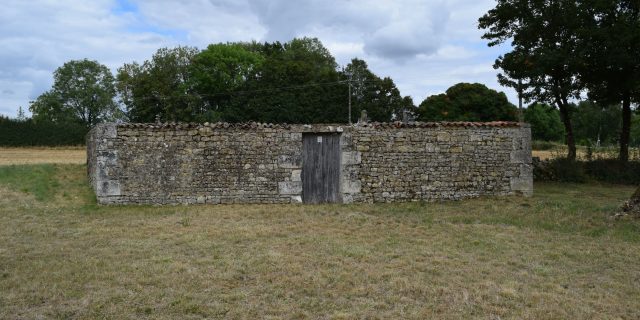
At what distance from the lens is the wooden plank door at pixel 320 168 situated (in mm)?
12461

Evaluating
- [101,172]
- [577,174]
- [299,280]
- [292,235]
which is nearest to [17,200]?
[101,172]

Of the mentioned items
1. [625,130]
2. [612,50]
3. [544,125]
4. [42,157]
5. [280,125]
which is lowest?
[42,157]

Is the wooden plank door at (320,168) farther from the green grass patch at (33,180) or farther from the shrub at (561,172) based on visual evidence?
the shrub at (561,172)

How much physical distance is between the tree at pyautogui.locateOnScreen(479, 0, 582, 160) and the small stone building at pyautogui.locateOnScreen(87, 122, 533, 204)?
6245 mm

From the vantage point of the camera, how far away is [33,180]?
552 inches

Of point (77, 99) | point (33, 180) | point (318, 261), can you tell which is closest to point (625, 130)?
point (318, 261)

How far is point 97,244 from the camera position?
25.8 ft

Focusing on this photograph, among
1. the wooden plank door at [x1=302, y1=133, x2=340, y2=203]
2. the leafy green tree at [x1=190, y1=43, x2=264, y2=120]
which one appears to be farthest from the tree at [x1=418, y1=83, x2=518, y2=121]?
the wooden plank door at [x1=302, y1=133, x2=340, y2=203]

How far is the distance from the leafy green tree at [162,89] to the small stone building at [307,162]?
32.4 meters

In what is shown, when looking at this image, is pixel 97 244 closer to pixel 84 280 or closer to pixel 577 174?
pixel 84 280

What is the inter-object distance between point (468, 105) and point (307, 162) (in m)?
36.0

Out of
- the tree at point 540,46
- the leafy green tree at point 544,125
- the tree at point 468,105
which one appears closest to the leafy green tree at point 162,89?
the tree at point 468,105

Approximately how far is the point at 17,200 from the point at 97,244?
5.67 m

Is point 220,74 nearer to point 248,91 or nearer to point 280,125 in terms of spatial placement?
point 248,91
